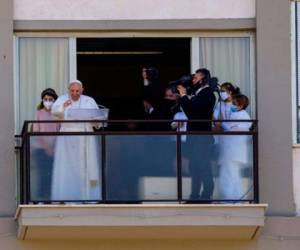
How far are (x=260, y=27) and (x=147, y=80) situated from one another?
5.70ft

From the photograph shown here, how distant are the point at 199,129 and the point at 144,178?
0.97m

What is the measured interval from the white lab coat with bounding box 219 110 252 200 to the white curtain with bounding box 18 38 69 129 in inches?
102

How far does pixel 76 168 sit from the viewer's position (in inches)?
952

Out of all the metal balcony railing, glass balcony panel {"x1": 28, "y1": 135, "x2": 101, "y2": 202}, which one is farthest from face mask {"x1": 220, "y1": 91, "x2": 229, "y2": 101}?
glass balcony panel {"x1": 28, "y1": 135, "x2": 101, "y2": 202}

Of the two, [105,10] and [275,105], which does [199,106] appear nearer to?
[275,105]

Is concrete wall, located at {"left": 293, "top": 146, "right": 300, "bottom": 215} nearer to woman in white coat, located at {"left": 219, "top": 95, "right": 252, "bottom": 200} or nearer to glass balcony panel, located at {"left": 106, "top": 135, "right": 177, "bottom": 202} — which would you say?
woman in white coat, located at {"left": 219, "top": 95, "right": 252, "bottom": 200}

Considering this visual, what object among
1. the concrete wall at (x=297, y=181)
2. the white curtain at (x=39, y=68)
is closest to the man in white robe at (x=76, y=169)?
the white curtain at (x=39, y=68)

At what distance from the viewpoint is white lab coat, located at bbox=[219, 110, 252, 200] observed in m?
24.2

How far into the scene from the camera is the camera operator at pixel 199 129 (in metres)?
24.1

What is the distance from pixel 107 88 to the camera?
2898 cm

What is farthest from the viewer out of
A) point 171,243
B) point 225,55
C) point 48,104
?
point 225,55

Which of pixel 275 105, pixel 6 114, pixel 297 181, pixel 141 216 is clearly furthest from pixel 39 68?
pixel 297 181

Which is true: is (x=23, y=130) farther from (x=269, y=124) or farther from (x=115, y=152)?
(x=269, y=124)

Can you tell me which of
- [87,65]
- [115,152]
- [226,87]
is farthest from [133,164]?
[87,65]
